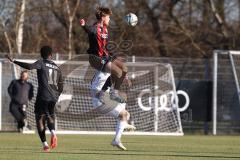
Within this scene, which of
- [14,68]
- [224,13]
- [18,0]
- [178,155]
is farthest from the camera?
[224,13]

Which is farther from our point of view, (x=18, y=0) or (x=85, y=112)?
(x=18, y=0)

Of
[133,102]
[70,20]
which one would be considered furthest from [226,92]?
[70,20]

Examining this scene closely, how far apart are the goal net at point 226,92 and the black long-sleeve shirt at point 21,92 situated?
243 inches

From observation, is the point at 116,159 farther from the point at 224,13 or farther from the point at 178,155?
the point at 224,13

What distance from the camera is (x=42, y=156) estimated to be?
13.7m

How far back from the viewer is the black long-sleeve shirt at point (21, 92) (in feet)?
81.8

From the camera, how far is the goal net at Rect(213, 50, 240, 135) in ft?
88.9

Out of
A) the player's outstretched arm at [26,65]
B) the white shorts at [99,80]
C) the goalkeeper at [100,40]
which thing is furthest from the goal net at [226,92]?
the player's outstretched arm at [26,65]

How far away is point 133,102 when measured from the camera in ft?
86.9

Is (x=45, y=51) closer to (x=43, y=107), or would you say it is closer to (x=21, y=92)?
(x=43, y=107)

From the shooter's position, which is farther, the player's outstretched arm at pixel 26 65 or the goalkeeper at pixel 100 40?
the goalkeeper at pixel 100 40

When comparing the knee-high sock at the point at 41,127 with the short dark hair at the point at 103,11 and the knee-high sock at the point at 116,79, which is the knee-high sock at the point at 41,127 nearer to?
the knee-high sock at the point at 116,79

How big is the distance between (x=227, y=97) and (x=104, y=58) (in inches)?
480

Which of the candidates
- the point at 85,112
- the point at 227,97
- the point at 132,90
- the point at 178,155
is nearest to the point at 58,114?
the point at 85,112
